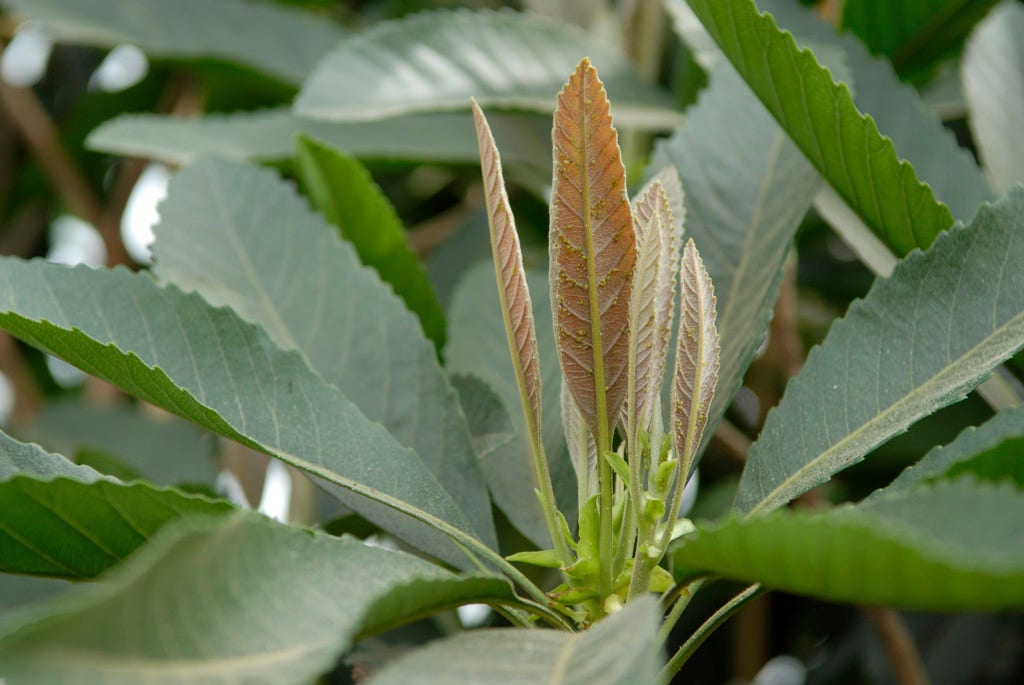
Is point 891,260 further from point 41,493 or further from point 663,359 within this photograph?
point 41,493

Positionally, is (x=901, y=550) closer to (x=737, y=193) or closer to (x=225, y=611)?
(x=225, y=611)

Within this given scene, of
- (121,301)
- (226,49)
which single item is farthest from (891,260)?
(226,49)

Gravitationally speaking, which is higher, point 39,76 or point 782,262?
point 39,76

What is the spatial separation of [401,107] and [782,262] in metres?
0.44

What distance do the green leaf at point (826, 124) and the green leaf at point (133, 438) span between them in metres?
0.86

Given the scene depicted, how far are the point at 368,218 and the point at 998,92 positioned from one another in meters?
0.60

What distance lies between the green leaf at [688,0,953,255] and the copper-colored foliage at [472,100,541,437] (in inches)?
7.8

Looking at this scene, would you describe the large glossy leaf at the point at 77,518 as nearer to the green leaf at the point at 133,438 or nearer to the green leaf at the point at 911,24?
the green leaf at the point at 133,438

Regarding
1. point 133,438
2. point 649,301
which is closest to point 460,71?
point 649,301

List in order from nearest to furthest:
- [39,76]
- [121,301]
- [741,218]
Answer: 1. [121,301]
2. [741,218]
3. [39,76]

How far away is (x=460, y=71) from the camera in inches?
41.9

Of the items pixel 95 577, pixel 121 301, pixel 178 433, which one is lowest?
pixel 178 433

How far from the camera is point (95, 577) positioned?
0.57 metres

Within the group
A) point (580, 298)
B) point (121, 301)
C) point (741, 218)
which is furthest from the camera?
point (741, 218)
